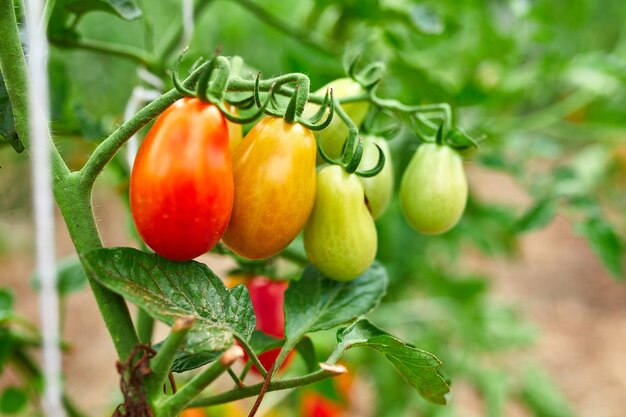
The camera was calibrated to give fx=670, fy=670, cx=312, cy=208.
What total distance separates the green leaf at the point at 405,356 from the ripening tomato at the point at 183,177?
11 centimetres

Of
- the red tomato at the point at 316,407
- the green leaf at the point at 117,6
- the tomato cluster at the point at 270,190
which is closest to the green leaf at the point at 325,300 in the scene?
the tomato cluster at the point at 270,190

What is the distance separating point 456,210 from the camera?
46 cm

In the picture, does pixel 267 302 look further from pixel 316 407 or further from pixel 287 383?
pixel 316 407

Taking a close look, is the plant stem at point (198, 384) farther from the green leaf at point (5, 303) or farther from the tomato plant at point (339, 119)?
the green leaf at point (5, 303)

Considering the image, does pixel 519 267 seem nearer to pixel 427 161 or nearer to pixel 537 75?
pixel 537 75

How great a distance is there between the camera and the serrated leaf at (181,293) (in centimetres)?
33

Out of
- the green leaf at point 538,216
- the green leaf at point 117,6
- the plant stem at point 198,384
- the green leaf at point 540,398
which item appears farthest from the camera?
the green leaf at point 540,398

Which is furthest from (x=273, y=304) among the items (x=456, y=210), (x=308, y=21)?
(x=308, y=21)

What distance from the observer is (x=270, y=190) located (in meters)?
0.36

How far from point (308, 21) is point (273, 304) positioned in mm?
512

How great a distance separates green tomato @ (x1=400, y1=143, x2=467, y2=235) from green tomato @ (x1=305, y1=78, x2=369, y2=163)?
2.0 inches

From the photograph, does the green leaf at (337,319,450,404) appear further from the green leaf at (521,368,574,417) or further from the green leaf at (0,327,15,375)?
the green leaf at (521,368,574,417)

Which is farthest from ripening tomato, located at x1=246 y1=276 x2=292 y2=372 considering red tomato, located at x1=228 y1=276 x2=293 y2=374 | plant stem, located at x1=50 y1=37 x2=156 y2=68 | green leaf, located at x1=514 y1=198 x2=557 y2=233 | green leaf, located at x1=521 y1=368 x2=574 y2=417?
green leaf, located at x1=521 y1=368 x2=574 y2=417

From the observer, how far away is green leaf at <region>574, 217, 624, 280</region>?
2.56ft
